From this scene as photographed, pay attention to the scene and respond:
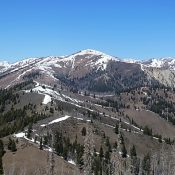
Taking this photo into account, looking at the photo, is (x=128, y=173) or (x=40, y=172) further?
(x=40, y=172)

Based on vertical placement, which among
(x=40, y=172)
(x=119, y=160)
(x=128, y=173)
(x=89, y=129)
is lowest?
(x=40, y=172)

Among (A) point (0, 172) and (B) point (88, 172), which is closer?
(B) point (88, 172)

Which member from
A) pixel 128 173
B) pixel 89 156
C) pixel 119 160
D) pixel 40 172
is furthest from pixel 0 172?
pixel 89 156

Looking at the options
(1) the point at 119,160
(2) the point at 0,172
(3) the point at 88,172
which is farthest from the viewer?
(2) the point at 0,172

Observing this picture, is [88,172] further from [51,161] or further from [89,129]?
[51,161]

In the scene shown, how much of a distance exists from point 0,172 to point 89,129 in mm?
129909

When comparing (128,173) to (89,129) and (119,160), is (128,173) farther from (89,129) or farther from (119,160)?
(89,129)

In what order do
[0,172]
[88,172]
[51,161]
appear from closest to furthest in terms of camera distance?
[88,172] < [51,161] < [0,172]

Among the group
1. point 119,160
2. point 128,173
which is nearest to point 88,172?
point 119,160

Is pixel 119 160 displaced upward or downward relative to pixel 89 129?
downward

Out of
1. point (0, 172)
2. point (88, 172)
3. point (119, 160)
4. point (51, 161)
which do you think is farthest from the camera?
point (0, 172)

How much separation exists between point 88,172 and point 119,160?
21188 millimetres

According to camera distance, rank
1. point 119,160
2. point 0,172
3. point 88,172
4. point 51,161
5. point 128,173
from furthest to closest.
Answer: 1. point 0,172
2. point 128,173
3. point 119,160
4. point 51,161
5. point 88,172

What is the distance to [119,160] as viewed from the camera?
284 ft
